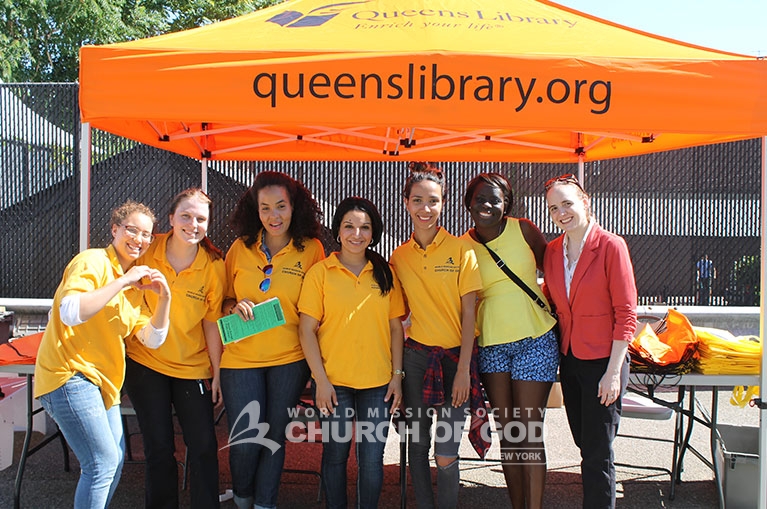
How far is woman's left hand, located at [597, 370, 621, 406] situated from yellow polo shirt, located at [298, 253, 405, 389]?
1024 mm

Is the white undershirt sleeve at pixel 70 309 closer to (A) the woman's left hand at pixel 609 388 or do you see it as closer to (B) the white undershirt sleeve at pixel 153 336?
(B) the white undershirt sleeve at pixel 153 336

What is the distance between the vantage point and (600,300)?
2828 millimetres

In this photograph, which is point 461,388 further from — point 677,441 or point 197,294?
point 677,441

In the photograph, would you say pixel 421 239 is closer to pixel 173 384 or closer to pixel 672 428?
pixel 173 384

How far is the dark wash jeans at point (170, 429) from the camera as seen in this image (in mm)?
2879

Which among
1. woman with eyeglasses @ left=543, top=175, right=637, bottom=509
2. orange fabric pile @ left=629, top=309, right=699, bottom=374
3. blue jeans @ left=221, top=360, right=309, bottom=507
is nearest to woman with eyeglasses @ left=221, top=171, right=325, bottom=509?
blue jeans @ left=221, top=360, right=309, bottom=507

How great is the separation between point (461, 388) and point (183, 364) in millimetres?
1372

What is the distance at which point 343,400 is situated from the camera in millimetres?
2873

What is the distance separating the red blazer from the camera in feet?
9.06

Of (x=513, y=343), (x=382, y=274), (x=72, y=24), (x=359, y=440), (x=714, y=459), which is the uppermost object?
(x=72, y=24)

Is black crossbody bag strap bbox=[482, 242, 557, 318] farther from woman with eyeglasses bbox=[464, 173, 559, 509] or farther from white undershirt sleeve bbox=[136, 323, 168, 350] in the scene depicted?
white undershirt sleeve bbox=[136, 323, 168, 350]

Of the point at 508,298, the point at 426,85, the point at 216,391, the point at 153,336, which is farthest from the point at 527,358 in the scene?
the point at 153,336

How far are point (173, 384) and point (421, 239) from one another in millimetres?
1446

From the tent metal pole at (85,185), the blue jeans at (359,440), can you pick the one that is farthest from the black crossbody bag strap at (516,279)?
the tent metal pole at (85,185)
